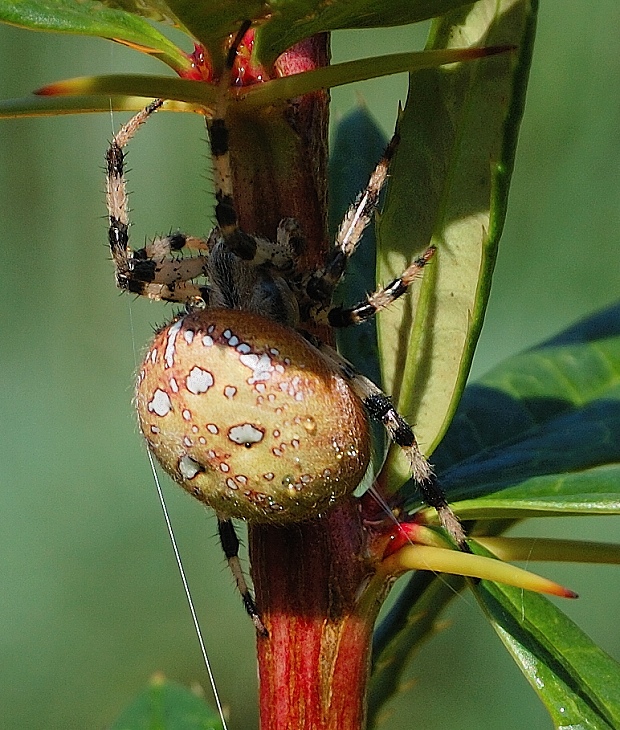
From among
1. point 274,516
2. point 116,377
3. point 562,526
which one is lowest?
point 562,526

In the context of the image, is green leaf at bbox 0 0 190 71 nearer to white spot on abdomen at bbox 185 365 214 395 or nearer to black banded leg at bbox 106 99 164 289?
white spot on abdomen at bbox 185 365 214 395

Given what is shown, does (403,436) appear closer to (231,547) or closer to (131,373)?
(231,547)

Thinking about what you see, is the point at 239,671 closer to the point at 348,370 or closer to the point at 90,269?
the point at 90,269

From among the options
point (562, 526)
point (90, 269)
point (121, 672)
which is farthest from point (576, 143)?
point (121, 672)

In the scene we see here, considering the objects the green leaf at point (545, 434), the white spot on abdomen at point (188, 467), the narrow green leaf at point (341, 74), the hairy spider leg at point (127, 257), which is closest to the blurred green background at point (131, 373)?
the green leaf at point (545, 434)

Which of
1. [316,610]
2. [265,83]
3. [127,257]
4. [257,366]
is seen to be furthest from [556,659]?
[127,257]

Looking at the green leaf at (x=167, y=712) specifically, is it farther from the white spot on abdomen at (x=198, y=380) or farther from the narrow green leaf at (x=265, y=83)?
the narrow green leaf at (x=265, y=83)
